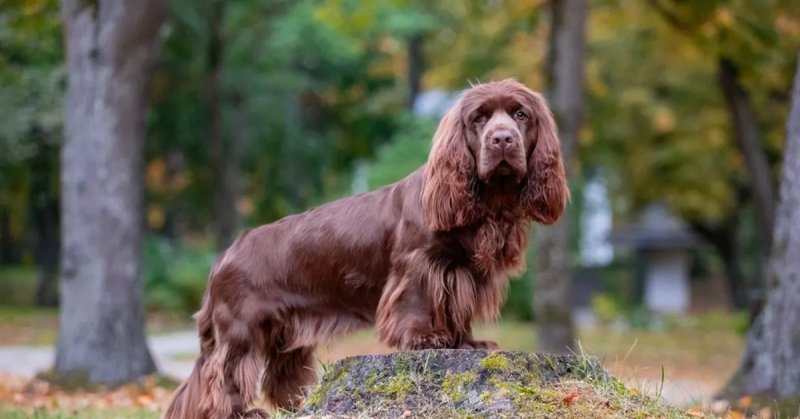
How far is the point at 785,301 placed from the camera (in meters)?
9.42

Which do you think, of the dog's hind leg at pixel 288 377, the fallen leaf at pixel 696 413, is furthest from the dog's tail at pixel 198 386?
the fallen leaf at pixel 696 413

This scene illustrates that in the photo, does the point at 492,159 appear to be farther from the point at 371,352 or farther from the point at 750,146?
the point at 750,146

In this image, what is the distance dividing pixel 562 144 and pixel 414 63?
21.0 metres

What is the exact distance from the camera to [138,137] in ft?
39.9

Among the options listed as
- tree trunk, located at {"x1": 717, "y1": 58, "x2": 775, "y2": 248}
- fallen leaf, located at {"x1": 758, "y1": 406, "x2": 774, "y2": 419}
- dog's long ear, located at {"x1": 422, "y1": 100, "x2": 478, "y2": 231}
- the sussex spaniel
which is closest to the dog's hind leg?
the sussex spaniel

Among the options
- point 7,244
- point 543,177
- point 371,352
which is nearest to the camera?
point 543,177

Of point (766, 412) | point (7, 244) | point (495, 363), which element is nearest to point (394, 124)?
point (7, 244)

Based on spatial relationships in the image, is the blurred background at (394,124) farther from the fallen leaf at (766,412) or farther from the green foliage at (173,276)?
the fallen leaf at (766,412)

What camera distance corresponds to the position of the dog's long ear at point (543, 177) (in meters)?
5.82

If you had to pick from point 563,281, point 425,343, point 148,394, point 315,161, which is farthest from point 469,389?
point 315,161

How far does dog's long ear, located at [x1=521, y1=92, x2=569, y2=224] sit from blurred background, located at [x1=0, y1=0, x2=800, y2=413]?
5.08m

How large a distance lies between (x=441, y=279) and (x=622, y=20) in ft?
53.5

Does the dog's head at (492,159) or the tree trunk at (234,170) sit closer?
the dog's head at (492,159)

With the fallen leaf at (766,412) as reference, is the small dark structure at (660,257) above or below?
below
